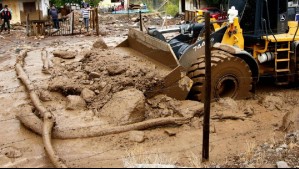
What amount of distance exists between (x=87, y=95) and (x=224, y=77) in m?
3.28

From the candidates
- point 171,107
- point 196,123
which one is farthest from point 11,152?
point 196,123

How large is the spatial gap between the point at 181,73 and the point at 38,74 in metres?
5.65

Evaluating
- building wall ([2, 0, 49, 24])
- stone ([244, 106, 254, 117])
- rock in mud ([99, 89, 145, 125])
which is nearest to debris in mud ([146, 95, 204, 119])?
rock in mud ([99, 89, 145, 125])

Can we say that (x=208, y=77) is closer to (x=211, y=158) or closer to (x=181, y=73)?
(x=211, y=158)

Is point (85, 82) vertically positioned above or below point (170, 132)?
above

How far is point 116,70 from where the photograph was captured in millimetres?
10109

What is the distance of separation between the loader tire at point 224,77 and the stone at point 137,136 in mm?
2072

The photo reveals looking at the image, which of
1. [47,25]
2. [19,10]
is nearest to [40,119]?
[47,25]

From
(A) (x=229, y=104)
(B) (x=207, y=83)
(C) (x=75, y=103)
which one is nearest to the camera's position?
(B) (x=207, y=83)

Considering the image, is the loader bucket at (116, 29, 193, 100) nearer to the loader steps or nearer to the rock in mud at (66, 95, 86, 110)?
the rock in mud at (66, 95, 86, 110)

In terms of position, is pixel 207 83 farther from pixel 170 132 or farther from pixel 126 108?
pixel 126 108

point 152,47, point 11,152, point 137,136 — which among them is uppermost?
point 152,47

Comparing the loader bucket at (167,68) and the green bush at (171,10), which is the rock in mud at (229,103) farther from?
the green bush at (171,10)

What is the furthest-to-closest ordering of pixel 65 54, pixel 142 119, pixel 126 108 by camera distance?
pixel 65 54
pixel 142 119
pixel 126 108
